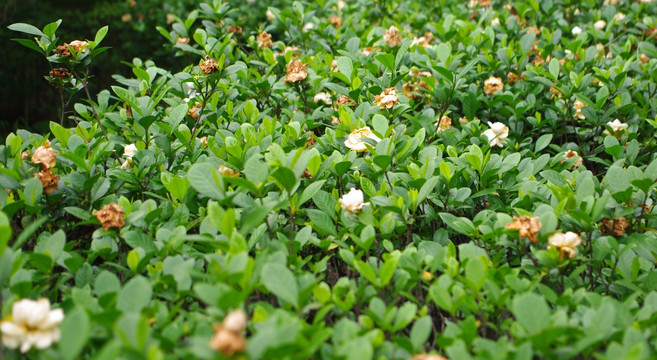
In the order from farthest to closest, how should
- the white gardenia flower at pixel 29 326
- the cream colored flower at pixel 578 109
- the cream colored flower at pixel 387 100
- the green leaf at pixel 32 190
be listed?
the cream colored flower at pixel 578 109 < the cream colored flower at pixel 387 100 < the green leaf at pixel 32 190 < the white gardenia flower at pixel 29 326

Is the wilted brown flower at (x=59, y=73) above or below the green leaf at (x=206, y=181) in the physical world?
below

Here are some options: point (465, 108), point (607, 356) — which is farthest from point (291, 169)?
point (465, 108)

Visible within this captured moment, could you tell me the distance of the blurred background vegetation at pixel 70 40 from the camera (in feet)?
20.6

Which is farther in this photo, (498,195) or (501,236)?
(498,195)

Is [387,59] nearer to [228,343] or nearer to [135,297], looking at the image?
[135,297]

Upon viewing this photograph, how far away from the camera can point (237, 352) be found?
3.19 feet

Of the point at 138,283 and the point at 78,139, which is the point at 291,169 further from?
the point at 78,139

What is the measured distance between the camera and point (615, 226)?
1.77m

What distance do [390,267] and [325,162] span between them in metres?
0.62

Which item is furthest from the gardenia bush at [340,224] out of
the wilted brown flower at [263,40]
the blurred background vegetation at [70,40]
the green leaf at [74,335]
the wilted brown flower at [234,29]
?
the blurred background vegetation at [70,40]

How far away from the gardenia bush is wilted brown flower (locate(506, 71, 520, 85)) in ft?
0.03

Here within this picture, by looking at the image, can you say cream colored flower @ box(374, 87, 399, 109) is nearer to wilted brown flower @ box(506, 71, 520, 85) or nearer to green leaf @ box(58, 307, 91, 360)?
wilted brown flower @ box(506, 71, 520, 85)

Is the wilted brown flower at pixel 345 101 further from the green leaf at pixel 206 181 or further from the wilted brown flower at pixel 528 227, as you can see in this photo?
the wilted brown flower at pixel 528 227

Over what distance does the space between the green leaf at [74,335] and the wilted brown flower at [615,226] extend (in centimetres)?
156
